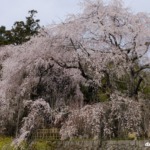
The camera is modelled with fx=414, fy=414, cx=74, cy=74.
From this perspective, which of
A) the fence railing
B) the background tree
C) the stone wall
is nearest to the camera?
the stone wall

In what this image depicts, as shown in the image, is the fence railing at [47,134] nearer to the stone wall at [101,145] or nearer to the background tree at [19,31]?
the stone wall at [101,145]

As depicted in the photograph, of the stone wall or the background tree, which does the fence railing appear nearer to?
the stone wall

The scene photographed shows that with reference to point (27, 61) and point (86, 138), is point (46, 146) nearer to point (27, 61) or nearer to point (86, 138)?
point (86, 138)

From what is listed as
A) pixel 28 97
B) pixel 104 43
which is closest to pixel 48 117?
pixel 28 97

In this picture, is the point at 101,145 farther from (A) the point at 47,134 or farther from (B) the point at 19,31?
(B) the point at 19,31

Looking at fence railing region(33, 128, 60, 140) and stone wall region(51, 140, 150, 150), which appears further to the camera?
fence railing region(33, 128, 60, 140)

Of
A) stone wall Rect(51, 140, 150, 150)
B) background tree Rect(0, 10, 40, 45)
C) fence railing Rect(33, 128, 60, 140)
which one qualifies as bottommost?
stone wall Rect(51, 140, 150, 150)

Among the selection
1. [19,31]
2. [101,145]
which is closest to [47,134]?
[101,145]

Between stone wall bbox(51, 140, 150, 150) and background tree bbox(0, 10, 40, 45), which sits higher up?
background tree bbox(0, 10, 40, 45)

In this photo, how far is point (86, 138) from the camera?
12000 millimetres

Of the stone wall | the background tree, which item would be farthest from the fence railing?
the background tree

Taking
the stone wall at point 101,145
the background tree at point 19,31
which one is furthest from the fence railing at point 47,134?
the background tree at point 19,31

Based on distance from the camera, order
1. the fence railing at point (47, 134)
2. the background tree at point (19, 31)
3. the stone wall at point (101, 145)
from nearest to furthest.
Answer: the stone wall at point (101, 145), the fence railing at point (47, 134), the background tree at point (19, 31)

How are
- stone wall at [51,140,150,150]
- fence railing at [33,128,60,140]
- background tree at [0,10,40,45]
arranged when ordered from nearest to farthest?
stone wall at [51,140,150,150] → fence railing at [33,128,60,140] → background tree at [0,10,40,45]
